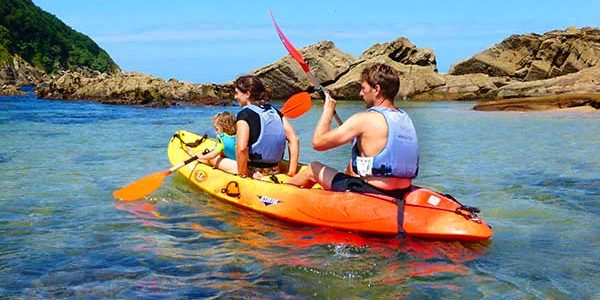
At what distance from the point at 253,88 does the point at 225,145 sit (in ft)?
3.30

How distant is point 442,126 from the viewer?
60.2 ft

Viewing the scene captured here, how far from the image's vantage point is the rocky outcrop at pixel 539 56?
113 feet

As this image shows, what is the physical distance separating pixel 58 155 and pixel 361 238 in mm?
8267

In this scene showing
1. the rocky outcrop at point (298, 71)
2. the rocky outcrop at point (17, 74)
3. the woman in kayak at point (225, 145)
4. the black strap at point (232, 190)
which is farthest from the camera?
the rocky outcrop at point (17, 74)

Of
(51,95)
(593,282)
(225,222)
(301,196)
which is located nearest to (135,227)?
(225,222)

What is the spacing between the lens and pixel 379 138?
506cm

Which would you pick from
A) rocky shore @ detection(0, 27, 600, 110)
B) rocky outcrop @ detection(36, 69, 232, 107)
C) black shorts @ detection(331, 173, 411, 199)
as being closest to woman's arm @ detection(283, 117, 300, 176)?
black shorts @ detection(331, 173, 411, 199)

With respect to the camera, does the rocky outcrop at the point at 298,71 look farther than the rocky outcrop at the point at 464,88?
Yes

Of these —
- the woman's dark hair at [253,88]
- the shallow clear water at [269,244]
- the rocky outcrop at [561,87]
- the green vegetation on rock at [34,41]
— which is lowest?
the shallow clear water at [269,244]

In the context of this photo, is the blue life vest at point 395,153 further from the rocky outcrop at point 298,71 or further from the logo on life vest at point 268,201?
the rocky outcrop at point 298,71

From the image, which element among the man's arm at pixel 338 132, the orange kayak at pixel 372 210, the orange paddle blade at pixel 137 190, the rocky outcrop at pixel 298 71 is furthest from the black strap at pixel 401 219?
the rocky outcrop at pixel 298 71

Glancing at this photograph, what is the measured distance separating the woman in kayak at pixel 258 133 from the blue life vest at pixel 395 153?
5.73ft

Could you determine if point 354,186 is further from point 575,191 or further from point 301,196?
point 575,191

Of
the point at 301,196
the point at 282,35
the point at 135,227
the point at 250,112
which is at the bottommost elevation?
the point at 135,227
